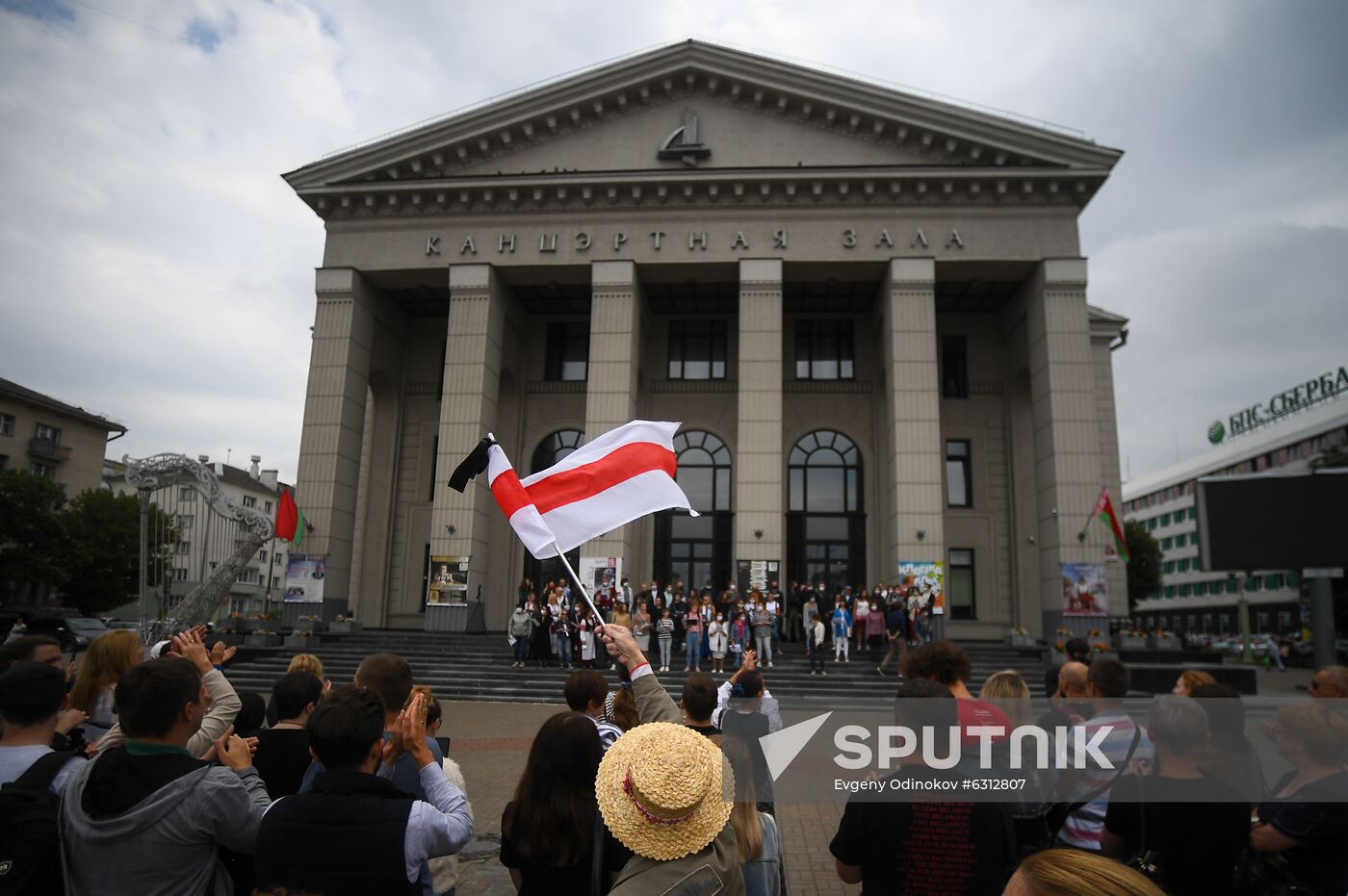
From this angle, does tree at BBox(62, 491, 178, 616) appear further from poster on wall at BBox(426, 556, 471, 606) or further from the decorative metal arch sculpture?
poster on wall at BBox(426, 556, 471, 606)

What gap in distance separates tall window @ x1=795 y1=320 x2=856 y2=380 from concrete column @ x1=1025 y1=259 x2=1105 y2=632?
702 centimetres

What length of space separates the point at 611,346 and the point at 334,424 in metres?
9.51

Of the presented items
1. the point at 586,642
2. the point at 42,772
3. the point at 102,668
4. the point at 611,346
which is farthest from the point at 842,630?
the point at 42,772

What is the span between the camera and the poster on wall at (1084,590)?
23.9 m

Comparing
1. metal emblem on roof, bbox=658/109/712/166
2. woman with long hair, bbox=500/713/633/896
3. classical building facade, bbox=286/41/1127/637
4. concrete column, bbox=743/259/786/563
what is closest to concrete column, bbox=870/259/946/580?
classical building facade, bbox=286/41/1127/637

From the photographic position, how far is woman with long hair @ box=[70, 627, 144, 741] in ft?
15.5

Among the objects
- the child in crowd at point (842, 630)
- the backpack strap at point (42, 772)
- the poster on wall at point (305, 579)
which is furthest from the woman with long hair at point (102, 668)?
the poster on wall at point (305, 579)

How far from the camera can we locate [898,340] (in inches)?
1035

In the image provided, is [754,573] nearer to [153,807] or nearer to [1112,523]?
[1112,523]

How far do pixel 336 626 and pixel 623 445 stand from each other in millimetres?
22814

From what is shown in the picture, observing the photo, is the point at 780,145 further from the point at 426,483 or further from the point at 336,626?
the point at 336,626

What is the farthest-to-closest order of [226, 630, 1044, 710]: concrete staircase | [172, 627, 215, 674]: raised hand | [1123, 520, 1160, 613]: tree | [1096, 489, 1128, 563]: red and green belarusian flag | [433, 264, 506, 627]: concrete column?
[1123, 520, 1160, 613]: tree, [433, 264, 506, 627]: concrete column, [1096, 489, 1128, 563]: red and green belarusian flag, [226, 630, 1044, 710]: concrete staircase, [172, 627, 215, 674]: raised hand

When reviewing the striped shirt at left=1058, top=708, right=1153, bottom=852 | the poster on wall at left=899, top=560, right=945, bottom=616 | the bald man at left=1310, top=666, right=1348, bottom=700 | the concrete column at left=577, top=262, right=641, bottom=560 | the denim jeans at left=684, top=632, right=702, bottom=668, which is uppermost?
the concrete column at left=577, top=262, right=641, bottom=560

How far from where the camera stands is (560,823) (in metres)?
3.09
